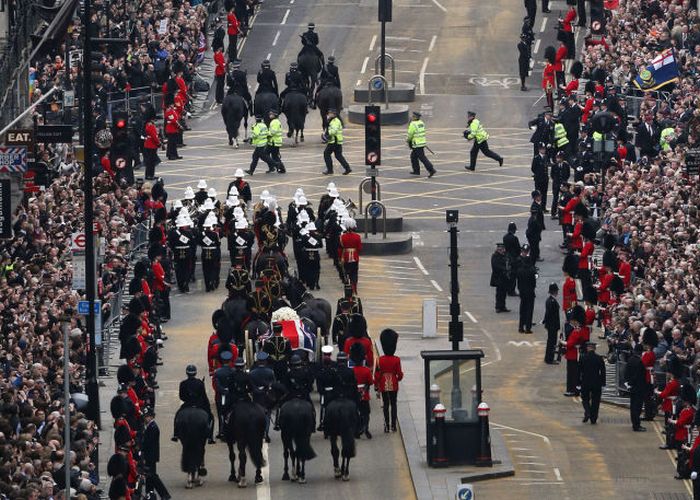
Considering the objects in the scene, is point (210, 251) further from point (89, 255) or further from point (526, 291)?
point (89, 255)

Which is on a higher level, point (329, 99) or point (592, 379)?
point (329, 99)

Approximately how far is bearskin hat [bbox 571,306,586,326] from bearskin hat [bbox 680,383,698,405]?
557 centimetres

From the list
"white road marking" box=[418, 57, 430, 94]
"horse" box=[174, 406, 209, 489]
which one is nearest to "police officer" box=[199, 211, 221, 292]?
"horse" box=[174, 406, 209, 489]

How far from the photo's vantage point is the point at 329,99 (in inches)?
2822

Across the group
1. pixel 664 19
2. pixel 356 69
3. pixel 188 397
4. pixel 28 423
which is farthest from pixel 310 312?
pixel 356 69

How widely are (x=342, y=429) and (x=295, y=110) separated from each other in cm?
2922

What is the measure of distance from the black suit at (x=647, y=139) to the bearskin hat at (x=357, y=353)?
18.3 m

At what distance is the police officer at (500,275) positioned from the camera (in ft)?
181

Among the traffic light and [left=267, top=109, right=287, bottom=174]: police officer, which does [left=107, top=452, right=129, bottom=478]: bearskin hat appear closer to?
the traffic light

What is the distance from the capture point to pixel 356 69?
81.2m

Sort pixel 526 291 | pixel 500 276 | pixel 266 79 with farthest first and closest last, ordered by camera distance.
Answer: pixel 266 79 < pixel 500 276 < pixel 526 291

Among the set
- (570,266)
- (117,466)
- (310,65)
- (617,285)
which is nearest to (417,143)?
(310,65)

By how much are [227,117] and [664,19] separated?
1258cm

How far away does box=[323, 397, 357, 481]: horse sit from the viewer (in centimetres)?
4291
